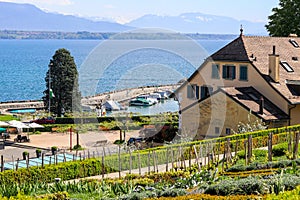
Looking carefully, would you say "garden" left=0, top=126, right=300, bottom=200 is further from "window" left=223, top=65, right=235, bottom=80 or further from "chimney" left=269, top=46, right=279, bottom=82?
"window" left=223, top=65, right=235, bottom=80

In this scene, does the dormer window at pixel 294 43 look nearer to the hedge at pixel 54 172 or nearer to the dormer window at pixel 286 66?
the dormer window at pixel 286 66

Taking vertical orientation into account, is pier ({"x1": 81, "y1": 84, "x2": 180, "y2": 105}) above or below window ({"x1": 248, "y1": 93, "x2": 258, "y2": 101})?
below

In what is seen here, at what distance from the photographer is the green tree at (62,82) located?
213ft

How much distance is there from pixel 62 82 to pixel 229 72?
26.5m

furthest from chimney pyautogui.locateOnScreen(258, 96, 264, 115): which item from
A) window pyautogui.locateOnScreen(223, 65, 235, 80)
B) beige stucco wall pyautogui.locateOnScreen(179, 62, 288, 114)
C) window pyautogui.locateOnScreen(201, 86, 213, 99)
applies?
window pyautogui.locateOnScreen(201, 86, 213, 99)

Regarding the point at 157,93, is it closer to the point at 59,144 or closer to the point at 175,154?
the point at 59,144

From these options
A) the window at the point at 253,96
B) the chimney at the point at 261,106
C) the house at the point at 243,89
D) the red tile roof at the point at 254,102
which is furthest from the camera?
the window at the point at 253,96

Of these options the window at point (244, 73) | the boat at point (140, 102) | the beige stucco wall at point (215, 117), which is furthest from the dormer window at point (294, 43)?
the boat at point (140, 102)

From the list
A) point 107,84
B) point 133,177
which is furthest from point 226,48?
point 107,84

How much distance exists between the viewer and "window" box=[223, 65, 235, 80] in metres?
42.8

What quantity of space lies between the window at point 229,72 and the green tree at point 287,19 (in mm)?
14873

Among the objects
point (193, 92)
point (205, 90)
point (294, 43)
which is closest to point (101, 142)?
point (193, 92)

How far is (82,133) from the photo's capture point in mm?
50062

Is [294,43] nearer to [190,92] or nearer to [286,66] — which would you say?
[286,66]
